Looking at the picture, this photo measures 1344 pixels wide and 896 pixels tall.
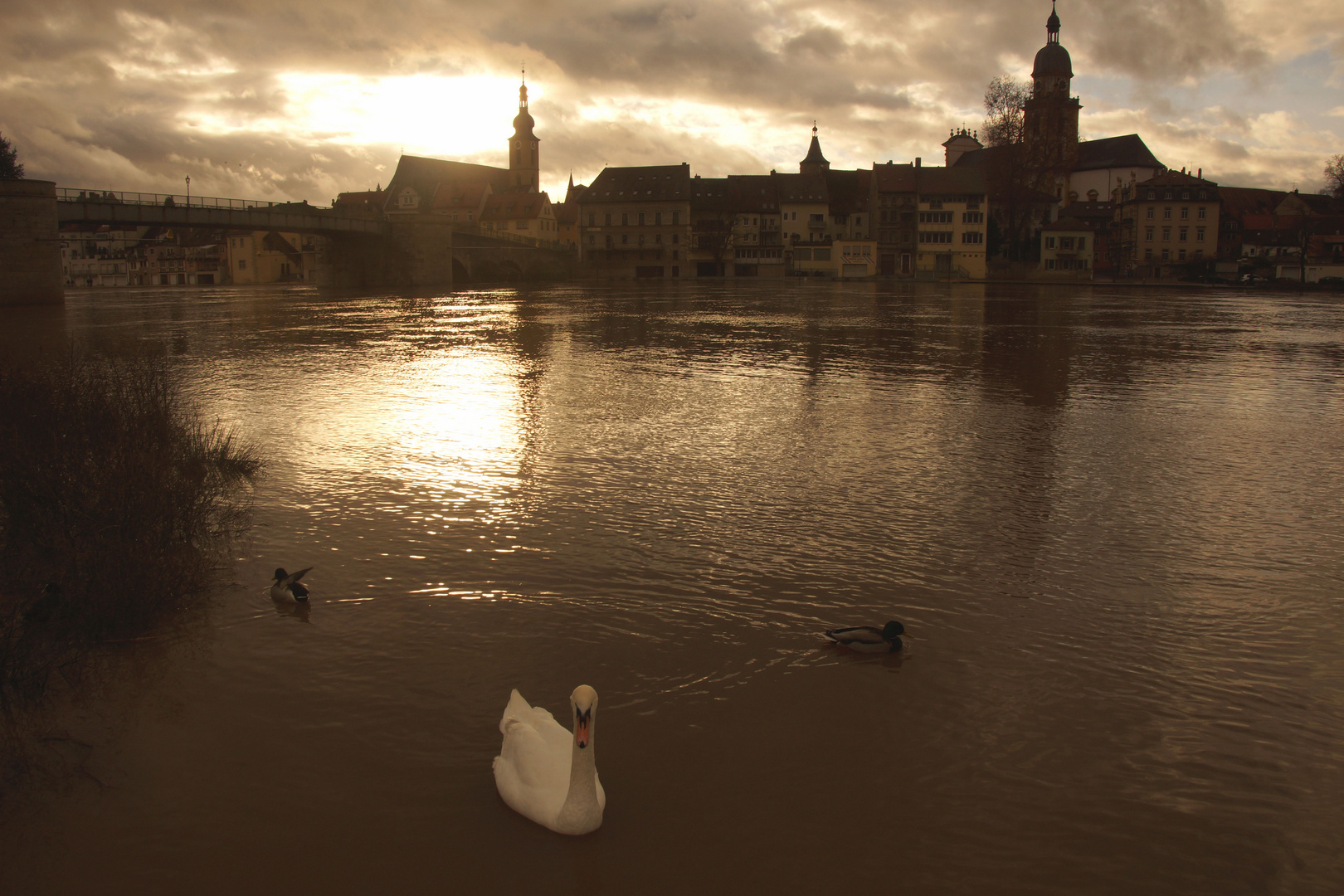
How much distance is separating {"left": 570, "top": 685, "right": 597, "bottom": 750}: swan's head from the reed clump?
3009 mm

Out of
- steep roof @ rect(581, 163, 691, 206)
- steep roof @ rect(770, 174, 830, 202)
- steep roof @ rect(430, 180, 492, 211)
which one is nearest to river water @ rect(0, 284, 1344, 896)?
steep roof @ rect(770, 174, 830, 202)

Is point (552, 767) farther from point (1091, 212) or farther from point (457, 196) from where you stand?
point (457, 196)

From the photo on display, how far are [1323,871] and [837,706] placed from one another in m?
2.16

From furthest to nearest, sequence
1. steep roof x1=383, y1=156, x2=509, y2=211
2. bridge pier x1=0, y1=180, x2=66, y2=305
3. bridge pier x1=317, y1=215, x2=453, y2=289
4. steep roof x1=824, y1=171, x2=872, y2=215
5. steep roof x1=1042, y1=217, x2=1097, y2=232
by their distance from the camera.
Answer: steep roof x1=383, y1=156, x2=509, y2=211 < steep roof x1=824, y1=171, x2=872, y2=215 < steep roof x1=1042, y1=217, x2=1097, y2=232 < bridge pier x1=317, y1=215, x2=453, y2=289 < bridge pier x1=0, y1=180, x2=66, y2=305

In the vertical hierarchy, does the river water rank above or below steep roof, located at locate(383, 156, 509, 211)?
below

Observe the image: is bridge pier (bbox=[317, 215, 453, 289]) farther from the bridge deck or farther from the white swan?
the white swan

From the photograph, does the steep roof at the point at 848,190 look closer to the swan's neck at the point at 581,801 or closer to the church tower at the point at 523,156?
the church tower at the point at 523,156

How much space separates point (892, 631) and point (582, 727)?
2.37 meters

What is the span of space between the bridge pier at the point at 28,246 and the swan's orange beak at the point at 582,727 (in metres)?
55.4

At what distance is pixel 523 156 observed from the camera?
436ft

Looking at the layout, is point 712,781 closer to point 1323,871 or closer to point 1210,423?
point 1323,871

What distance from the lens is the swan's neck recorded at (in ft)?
12.9

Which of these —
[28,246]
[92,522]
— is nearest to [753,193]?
[28,246]

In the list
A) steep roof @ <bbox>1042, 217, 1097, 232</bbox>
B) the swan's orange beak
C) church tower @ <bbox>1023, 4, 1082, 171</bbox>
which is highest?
church tower @ <bbox>1023, 4, 1082, 171</bbox>
